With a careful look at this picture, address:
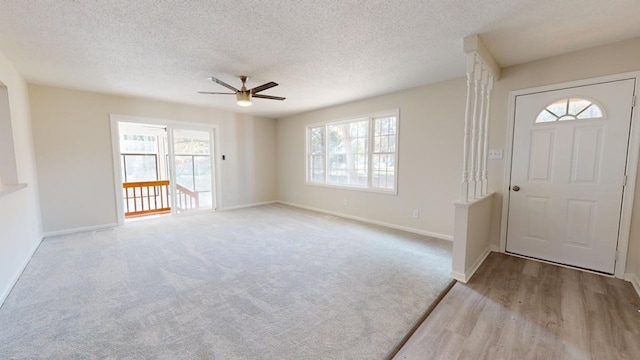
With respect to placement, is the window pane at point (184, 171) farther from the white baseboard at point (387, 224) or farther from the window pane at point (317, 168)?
the window pane at point (317, 168)

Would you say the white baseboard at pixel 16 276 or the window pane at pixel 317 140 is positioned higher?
the window pane at pixel 317 140

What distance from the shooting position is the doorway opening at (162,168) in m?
5.21

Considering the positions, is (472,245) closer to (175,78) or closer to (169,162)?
(175,78)

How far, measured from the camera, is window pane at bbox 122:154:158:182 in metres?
6.82

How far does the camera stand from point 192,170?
5.74 meters

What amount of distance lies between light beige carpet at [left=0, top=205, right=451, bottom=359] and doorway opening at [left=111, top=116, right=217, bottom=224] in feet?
5.54

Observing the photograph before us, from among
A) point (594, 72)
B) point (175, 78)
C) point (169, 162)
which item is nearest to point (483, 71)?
point (594, 72)

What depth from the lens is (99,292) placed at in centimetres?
238

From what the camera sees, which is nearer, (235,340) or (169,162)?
(235,340)

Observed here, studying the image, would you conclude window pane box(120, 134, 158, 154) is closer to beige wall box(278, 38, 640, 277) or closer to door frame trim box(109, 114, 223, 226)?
door frame trim box(109, 114, 223, 226)

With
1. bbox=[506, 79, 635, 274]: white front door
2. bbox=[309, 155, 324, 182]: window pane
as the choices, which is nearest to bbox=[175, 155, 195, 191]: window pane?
bbox=[309, 155, 324, 182]: window pane

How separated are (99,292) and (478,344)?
325 cm

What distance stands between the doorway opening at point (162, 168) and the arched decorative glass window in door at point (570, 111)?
19.5ft

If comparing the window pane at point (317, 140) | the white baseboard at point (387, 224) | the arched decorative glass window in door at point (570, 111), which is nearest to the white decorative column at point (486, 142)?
the arched decorative glass window in door at point (570, 111)
